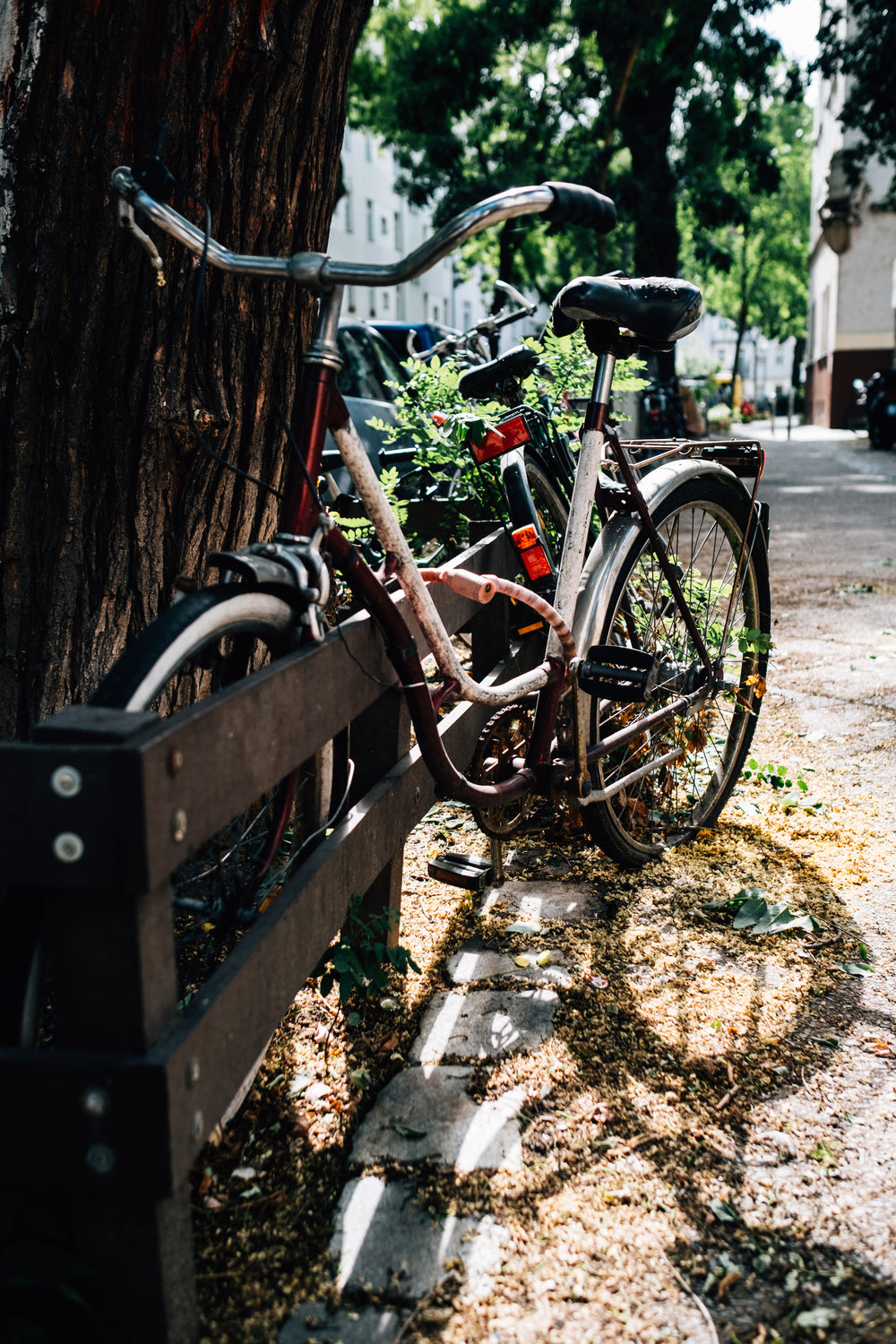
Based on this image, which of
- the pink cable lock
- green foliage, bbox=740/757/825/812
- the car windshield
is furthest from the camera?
the car windshield

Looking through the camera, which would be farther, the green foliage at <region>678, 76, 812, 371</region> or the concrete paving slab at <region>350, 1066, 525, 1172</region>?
the green foliage at <region>678, 76, 812, 371</region>

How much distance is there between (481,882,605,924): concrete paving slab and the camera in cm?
313

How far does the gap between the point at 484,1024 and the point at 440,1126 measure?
40cm

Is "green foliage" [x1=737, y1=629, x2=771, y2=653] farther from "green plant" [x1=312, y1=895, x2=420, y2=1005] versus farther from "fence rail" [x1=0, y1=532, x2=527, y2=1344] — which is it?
"fence rail" [x1=0, y1=532, x2=527, y2=1344]

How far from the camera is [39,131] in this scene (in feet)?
7.82

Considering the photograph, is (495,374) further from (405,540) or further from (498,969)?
(498,969)

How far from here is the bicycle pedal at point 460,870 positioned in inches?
114

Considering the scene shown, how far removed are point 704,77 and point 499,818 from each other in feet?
57.9

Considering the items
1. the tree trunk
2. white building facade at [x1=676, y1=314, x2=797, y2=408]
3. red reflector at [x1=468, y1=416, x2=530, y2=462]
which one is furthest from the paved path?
white building facade at [x1=676, y1=314, x2=797, y2=408]

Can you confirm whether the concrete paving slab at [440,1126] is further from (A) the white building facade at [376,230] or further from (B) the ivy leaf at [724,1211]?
(A) the white building facade at [376,230]

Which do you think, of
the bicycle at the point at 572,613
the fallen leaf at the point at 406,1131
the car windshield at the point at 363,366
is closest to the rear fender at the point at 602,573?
the bicycle at the point at 572,613

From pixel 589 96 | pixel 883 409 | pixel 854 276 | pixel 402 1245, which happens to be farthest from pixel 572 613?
pixel 854 276

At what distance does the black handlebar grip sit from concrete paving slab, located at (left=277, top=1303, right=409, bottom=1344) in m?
1.81

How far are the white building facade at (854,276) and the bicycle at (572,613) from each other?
2361 cm
